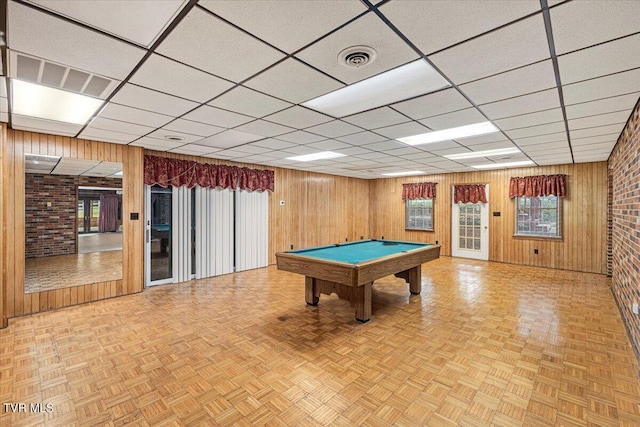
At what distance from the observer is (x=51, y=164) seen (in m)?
4.14

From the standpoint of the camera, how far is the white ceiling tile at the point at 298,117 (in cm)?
304

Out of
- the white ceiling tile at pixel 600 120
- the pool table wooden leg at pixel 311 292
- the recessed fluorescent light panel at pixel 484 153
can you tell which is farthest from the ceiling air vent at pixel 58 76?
the recessed fluorescent light panel at pixel 484 153

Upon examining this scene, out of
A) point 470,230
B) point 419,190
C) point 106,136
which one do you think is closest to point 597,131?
point 470,230

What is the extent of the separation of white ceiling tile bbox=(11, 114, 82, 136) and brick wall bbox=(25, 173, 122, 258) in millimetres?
641

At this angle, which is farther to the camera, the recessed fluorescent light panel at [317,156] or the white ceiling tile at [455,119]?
the recessed fluorescent light panel at [317,156]

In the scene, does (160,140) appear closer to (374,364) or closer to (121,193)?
(121,193)

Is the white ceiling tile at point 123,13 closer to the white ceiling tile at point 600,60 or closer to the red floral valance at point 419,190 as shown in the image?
the white ceiling tile at point 600,60

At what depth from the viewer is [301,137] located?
416 cm

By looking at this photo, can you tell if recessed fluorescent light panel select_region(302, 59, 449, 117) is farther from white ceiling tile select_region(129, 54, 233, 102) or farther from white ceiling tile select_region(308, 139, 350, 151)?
white ceiling tile select_region(308, 139, 350, 151)

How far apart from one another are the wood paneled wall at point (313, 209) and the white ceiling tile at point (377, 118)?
362 cm

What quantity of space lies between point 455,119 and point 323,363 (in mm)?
2837

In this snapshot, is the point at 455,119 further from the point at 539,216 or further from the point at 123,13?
the point at 539,216

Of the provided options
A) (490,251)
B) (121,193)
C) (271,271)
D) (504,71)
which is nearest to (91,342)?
(121,193)

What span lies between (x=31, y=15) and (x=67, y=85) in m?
1.06
